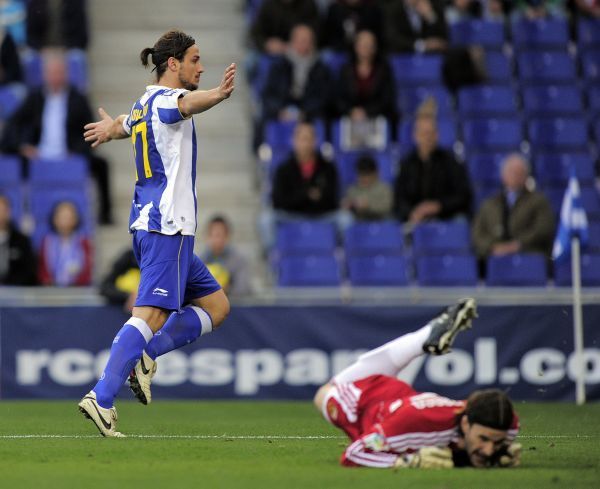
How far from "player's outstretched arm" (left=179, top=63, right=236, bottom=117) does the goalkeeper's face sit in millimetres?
2279

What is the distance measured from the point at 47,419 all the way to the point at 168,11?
341 inches

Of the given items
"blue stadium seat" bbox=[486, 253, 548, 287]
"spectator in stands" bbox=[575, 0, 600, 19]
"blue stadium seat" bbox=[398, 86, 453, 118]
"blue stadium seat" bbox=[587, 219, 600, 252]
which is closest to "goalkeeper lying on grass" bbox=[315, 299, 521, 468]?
"blue stadium seat" bbox=[486, 253, 548, 287]

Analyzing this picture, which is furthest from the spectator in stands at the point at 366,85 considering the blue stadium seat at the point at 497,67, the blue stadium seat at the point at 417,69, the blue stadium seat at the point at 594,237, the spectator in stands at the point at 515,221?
the blue stadium seat at the point at 594,237

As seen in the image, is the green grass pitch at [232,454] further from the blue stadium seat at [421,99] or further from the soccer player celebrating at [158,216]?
the blue stadium seat at [421,99]

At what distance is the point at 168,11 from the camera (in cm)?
1791

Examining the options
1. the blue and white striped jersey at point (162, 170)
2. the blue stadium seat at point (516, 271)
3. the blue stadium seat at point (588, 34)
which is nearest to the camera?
the blue and white striped jersey at point (162, 170)

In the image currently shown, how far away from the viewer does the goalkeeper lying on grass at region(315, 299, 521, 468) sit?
6348mm

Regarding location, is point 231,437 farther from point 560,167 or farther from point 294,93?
point 560,167

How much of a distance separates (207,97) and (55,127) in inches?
310

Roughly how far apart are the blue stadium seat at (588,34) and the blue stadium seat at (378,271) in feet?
16.3

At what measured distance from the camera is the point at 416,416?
6.43 meters

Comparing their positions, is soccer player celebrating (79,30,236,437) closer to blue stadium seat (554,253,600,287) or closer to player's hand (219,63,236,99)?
player's hand (219,63,236,99)

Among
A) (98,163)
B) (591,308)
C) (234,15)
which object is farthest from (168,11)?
(591,308)

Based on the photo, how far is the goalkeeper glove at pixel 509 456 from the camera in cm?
662
